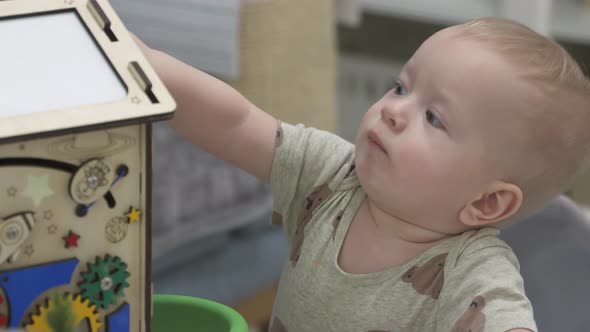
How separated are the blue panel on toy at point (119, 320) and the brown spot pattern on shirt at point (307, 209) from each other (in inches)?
10.0

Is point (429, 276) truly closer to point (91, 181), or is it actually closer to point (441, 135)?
point (441, 135)

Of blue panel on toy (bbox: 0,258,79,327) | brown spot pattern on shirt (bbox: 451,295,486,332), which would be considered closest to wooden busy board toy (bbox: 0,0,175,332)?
blue panel on toy (bbox: 0,258,79,327)

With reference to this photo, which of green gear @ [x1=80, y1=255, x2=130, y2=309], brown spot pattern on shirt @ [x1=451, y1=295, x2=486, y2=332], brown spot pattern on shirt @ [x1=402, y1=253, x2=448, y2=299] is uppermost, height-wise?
green gear @ [x1=80, y1=255, x2=130, y2=309]

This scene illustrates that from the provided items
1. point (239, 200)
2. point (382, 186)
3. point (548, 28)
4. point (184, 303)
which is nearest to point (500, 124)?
point (382, 186)

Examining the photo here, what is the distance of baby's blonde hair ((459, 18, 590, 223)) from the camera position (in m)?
0.71

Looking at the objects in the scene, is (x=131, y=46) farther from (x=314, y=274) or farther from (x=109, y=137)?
(x=314, y=274)

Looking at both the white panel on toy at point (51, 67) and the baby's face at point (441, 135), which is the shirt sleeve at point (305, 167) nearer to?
the baby's face at point (441, 135)

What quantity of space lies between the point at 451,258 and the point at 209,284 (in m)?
0.99

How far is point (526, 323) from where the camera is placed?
64cm

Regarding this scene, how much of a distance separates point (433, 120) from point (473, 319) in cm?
17

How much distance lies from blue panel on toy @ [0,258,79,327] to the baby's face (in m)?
0.29

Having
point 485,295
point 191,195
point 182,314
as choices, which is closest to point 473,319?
point 485,295

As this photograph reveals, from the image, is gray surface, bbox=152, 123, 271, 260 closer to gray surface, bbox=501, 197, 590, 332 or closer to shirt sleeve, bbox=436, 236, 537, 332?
gray surface, bbox=501, 197, 590, 332

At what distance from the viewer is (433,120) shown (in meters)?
0.74
